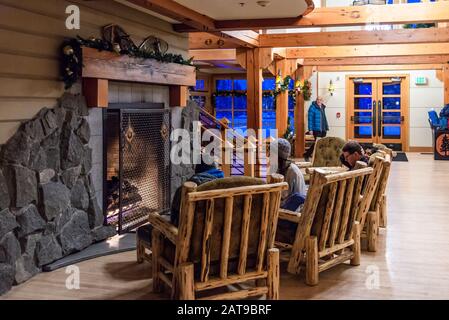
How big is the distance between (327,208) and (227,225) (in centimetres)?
100

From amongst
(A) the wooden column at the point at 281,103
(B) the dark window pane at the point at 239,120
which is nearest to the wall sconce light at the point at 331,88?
(B) the dark window pane at the point at 239,120

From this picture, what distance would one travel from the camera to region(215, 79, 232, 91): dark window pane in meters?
16.1

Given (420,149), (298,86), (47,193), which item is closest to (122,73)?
(47,193)

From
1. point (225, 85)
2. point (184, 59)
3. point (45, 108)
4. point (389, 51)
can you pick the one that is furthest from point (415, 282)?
point (225, 85)

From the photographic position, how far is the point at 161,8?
5.03 meters

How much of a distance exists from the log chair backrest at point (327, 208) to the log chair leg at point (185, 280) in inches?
41.8

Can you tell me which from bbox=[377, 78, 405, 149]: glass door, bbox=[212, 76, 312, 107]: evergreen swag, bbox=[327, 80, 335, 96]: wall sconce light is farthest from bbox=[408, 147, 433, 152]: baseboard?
bbox=[212, 76, 312, 107]: evergreen swag

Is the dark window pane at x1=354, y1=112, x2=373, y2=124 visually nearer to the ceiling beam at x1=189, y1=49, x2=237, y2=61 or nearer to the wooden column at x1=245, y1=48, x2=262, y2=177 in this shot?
the ceiling beam at x1=189, y1=49, x2=237, y2=61

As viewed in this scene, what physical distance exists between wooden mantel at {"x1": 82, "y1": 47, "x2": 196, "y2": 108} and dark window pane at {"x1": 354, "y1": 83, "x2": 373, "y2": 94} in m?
9.96

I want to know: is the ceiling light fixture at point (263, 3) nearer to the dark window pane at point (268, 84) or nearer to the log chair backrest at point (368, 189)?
the log chair backrest at point (368, 189)

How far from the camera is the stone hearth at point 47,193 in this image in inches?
147

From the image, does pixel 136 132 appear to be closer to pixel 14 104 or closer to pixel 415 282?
pixel 14 104

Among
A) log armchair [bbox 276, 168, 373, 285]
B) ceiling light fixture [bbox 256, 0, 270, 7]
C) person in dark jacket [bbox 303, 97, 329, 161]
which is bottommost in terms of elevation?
log armchair [bbox 276, 168, 373, 285]
